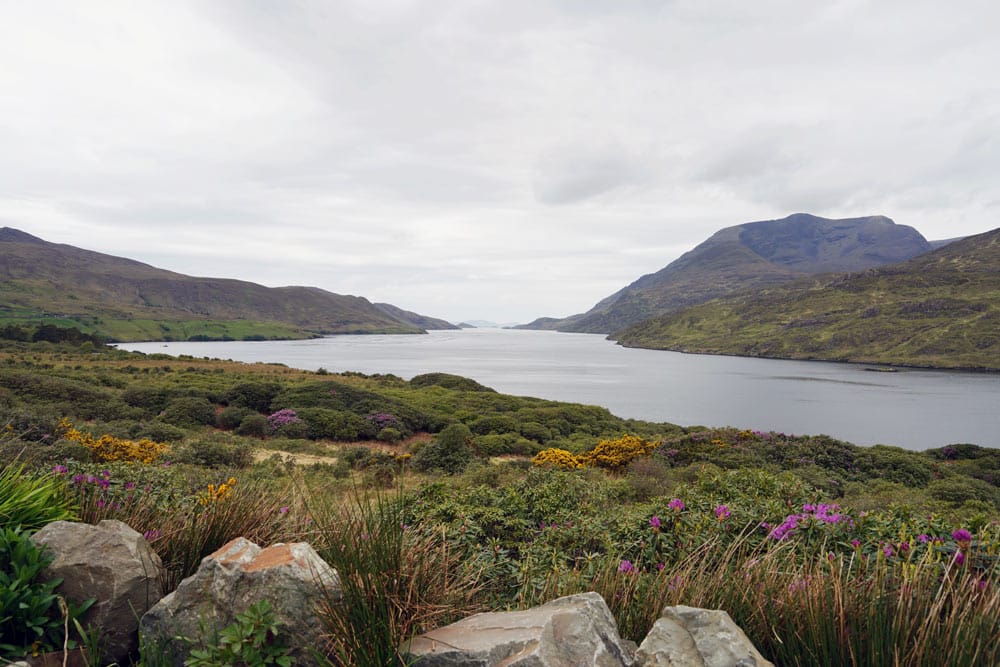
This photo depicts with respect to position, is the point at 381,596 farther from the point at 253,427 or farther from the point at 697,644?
the point at 253,427

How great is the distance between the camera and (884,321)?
132 metres

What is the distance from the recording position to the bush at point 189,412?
24.6 metres

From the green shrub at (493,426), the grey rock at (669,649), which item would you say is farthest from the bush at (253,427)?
the grey rock at (669,649)

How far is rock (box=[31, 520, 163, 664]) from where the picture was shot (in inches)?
125

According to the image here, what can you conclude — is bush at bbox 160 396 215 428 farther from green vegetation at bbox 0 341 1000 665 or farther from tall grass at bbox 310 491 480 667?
tall grass at bbox 310 491 480 667

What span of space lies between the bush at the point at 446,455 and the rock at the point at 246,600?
1570 cm

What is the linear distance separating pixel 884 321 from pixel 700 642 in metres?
166

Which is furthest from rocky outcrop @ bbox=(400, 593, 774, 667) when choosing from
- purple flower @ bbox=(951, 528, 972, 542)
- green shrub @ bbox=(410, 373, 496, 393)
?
green shrub @ bbox=(410, 373, 496, 393)

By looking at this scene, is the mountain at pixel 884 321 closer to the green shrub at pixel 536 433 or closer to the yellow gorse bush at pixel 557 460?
the green shrub at pixel 536 433

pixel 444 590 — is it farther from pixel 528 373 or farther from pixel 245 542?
pixel 528 373

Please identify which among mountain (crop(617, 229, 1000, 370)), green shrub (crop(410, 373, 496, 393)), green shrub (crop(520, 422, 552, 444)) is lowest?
green shrub (crop(520, 422, 552, 444))

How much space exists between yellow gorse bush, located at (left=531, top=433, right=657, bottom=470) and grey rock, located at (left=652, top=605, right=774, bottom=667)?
15.9 metres

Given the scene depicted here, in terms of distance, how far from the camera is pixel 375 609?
2934mm

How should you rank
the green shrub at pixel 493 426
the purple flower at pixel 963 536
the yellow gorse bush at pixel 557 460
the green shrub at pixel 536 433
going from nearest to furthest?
the purple flower at pixel 963 536 → the yellow gorse bush at pixel 557 460 → the green shrub at pixel 536 433 → the green shrub at pixel 493 426
